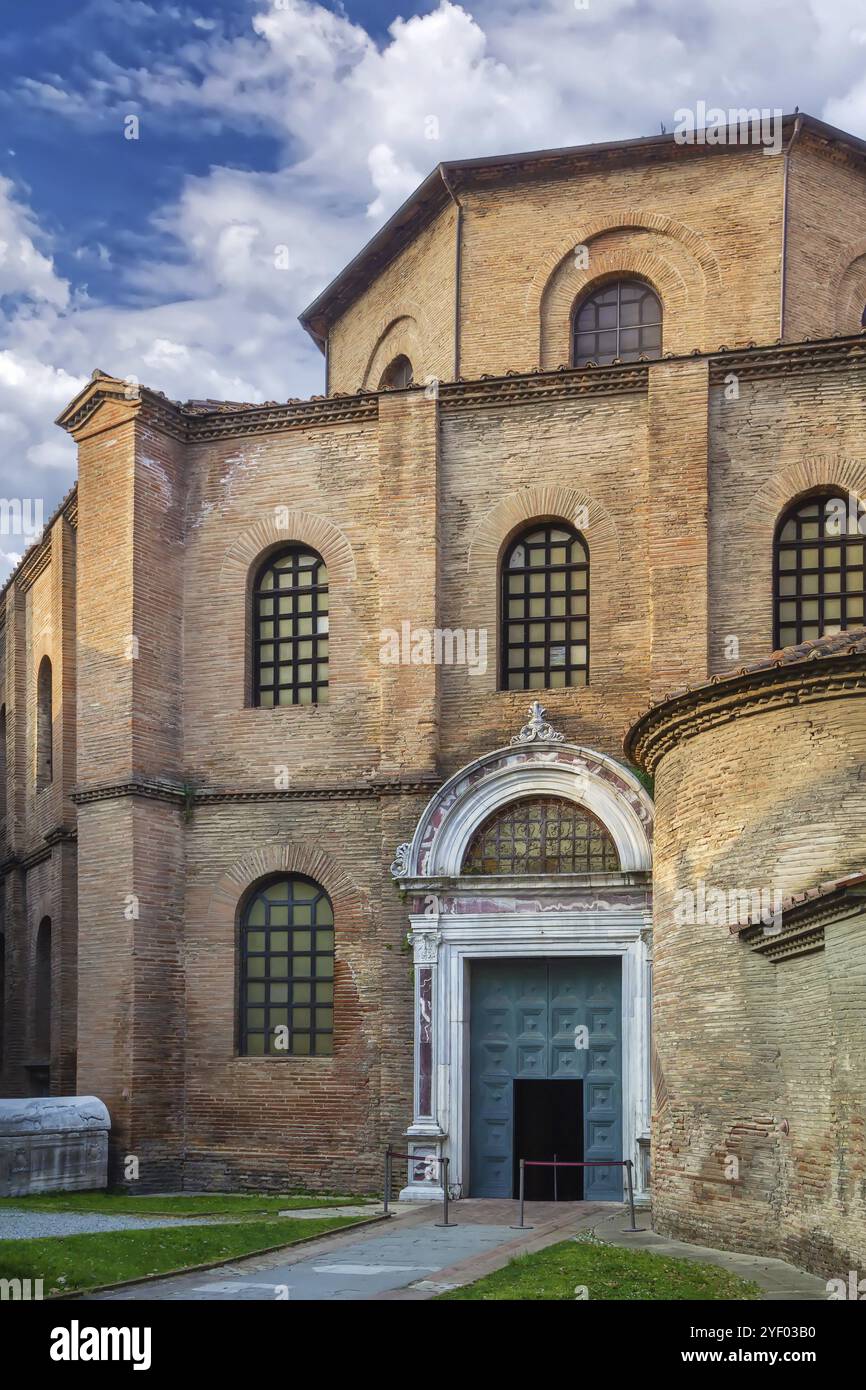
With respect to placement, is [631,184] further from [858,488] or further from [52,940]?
[52,940]

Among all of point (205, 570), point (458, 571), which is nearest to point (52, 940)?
point (205, 570)

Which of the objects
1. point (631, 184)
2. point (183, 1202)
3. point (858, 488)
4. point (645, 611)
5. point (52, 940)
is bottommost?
point (183, 1202)

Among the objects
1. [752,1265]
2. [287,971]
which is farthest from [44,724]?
[752,1265]

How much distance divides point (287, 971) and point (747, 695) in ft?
26.8

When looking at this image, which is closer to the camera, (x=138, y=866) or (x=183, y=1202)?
(x=183, y=1202)

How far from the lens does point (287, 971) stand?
20328mm

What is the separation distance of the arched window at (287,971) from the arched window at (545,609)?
3745mm

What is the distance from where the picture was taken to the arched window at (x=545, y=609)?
19.9 m

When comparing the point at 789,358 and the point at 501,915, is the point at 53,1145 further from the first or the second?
the point at 789,358

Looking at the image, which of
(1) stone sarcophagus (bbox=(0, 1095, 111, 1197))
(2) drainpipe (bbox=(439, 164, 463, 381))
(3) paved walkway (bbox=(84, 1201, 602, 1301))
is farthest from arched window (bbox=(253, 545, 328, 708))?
(3) paved walkway (bbox=(84, 1201, 602, 1301))

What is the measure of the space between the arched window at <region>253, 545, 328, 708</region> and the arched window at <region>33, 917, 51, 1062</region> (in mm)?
→ 6062
